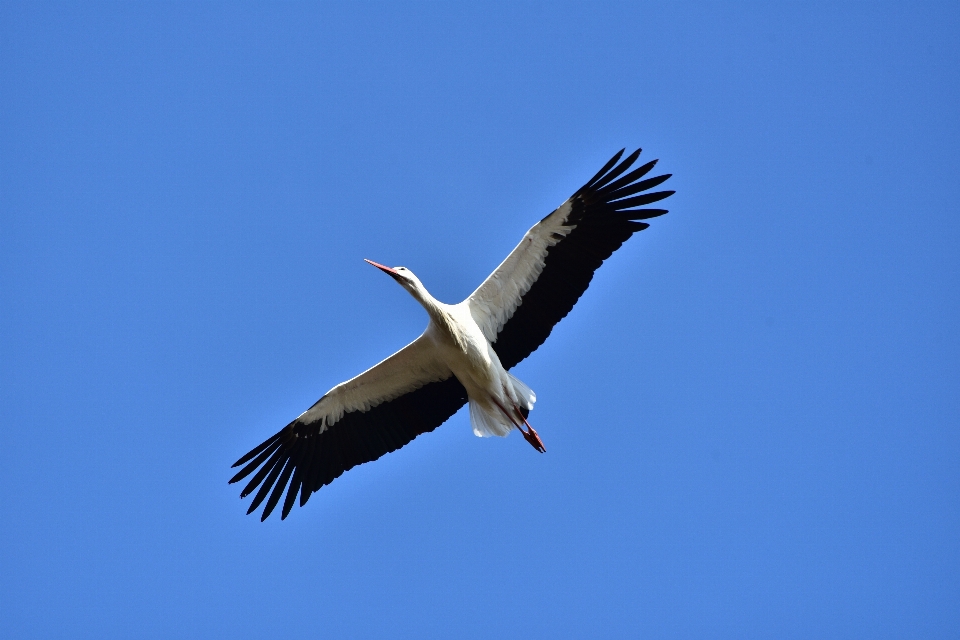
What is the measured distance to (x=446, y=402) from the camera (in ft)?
32.7

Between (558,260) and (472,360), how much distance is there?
1.15 metres

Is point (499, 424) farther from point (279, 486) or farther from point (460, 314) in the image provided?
point (279, 486)

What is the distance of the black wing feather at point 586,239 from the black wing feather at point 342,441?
1114mm

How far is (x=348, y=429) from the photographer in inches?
396

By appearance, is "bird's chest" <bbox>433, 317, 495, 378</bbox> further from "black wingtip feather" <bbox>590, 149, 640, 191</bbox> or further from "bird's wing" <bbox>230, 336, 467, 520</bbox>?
"black wingtip feather" <bbox>590, 149, 640, 191</bbox>

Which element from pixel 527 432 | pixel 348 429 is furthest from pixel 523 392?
pixel 348 429

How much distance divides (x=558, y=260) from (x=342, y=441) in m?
2.63

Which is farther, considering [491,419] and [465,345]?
[491,419]

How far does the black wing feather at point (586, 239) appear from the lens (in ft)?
30.2

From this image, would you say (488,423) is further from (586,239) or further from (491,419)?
(586,239)

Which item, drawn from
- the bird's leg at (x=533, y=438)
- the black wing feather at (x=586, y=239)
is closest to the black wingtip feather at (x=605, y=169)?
the black wing feather at (x=586, y=239)

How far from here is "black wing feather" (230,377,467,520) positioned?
9953 millimetres

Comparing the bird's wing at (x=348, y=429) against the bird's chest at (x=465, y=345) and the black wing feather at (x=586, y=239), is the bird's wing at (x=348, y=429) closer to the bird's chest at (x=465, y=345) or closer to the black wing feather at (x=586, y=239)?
the bird's chest at (x=465, y=345)

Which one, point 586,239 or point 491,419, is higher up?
point 586,239
